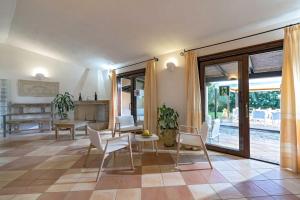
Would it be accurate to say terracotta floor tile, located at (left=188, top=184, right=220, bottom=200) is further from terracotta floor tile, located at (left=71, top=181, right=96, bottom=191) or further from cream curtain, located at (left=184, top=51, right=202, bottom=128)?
cream curtain, located at (left=184, top=51, right=202, bottom=128)

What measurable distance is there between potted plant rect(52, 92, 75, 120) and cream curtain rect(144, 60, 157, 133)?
3342mm

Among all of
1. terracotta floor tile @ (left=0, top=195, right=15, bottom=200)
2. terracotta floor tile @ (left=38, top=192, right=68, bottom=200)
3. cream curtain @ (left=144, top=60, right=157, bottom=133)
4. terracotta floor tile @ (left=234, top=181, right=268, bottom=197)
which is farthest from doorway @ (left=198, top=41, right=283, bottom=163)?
terracotta floor tile @ (left=0, top=195, right=15, bottom=200)

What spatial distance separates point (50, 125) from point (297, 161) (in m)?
6.91

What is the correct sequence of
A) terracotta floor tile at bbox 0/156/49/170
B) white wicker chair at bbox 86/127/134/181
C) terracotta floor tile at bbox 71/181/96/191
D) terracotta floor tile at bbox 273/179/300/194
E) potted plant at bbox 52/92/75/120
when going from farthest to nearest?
1. potted plant at bbox 52/92/75/120
2. terracotta floor tile at bbox 0/156/49/170
3. white wicker chair at bbox 86/127/134/181
4. terracotta floor tile at bbox 71/181/96/191
5. terracotta floor tile at bbox 273/179/300/194

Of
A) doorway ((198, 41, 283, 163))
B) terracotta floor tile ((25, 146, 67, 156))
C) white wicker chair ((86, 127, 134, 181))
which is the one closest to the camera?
white wicker chair ((86, 127, 134, 181))

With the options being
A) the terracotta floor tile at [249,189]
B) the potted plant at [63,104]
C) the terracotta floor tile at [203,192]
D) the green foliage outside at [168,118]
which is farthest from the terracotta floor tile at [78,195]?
the potted plant at [63,104]

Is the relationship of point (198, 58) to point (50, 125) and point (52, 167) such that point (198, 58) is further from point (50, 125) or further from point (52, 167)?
point (50, 125)

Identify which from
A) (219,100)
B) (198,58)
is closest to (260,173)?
(219,100)

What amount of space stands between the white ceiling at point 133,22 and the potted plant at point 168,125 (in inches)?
59.8

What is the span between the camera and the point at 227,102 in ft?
12.9

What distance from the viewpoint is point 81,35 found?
473 centimetres

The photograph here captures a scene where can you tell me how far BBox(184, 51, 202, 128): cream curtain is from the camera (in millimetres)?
4148

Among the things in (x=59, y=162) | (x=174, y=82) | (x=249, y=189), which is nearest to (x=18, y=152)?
(x=59, y=162)

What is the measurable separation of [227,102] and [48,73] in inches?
248
